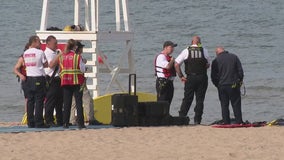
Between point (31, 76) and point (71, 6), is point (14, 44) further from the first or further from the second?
point (31, 76)

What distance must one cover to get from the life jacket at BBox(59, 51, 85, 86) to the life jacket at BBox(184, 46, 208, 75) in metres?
2.38

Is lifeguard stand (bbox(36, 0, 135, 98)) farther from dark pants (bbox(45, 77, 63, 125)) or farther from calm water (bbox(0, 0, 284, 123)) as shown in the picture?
calm water (bbox(0, 0, 284, 123))

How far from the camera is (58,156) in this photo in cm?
1405

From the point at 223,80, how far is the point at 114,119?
6.64ft

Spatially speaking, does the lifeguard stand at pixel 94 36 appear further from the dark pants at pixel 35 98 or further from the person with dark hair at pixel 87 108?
the dark pants at pixel 35 98

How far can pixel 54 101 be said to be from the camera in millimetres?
17578

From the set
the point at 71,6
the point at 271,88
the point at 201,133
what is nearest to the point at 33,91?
the point at 201,133

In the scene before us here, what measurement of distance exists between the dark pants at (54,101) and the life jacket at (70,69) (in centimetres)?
53

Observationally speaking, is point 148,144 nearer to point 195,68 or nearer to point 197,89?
point 195,68

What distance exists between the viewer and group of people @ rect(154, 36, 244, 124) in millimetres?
18266

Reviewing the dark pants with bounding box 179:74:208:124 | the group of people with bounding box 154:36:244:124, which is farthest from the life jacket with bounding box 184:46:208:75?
the dark pants with bounding box 179:74:208:124

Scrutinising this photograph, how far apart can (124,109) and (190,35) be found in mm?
25274

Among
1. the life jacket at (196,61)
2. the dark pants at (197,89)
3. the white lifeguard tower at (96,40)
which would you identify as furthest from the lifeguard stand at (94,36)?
the life jacket at (196,61)

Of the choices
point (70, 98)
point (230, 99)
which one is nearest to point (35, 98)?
point (70, 98)
